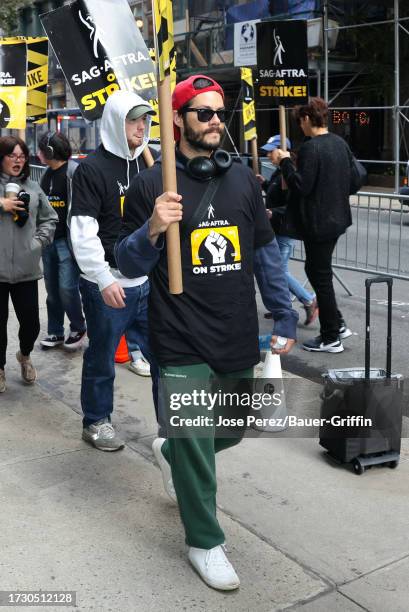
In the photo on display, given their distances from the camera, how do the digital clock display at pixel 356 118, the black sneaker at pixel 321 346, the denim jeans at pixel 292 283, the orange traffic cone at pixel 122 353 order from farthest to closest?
the digital clock display at pixel 356 118 < the denim jeans at pixel 292 283 < the black sneaker at pixel 321 346 < the orange traffic cone at pixel 122 353

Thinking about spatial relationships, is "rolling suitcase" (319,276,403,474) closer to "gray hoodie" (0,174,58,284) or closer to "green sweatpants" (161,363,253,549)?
"green sweatpants" (161,363,253,549)

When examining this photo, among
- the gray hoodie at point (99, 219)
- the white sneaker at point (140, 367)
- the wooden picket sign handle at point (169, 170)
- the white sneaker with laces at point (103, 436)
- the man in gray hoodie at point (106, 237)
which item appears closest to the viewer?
the wooden picket sign handle at point (169, 170)

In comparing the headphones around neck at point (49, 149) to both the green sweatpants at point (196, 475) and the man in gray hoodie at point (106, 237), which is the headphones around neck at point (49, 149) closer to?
the man in gray hoodie at point (106, 237)

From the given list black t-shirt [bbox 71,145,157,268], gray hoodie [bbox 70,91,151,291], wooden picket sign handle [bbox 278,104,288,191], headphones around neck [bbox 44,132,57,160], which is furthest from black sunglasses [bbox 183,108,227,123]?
headphones around neck [bbox 44,132,57,160]

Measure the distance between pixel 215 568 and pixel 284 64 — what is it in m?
5.46

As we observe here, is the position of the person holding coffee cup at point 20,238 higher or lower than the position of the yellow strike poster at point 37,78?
lower

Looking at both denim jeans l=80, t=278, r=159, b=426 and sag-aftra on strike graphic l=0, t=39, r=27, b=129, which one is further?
sag-aftra on strike graphic l=0, t=39, r=27, b=129

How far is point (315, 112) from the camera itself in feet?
22.0

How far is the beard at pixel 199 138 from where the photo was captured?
3428 millimetres

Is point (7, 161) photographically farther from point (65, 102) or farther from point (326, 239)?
point (65, 102)

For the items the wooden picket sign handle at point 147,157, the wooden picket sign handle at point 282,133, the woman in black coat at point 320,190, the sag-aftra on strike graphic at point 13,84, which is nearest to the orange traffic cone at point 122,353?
the woman in black coat at point 320,190

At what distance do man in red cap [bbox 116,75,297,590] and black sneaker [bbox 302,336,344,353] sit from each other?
3.55 metres

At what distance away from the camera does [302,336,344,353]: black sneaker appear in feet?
23.0

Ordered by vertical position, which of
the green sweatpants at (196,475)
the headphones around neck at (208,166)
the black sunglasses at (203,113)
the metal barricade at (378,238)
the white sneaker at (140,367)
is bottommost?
the white sneaker at (140,367)
